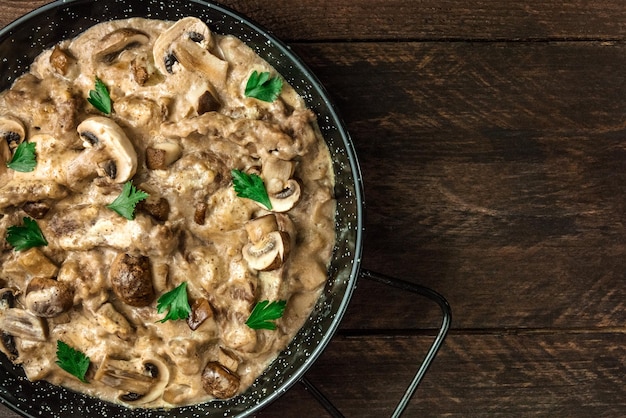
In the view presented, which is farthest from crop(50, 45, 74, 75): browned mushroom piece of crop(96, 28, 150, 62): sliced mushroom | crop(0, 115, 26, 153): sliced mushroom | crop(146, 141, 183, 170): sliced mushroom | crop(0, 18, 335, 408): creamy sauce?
crop(146, 141, 183, 170): sliced mushroom

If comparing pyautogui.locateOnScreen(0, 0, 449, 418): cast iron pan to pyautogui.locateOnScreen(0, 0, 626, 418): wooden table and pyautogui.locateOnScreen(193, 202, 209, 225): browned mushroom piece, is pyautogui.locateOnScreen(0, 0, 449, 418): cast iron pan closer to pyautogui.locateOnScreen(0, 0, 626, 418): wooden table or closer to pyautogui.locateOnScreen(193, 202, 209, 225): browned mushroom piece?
pyautogui.locateOnScreen(0, 0, 626, 418): wooden table

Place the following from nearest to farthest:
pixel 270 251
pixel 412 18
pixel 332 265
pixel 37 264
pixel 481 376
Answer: pixel 270 251 → pixel 37 264 → pixel 332 265 → pixel 412 18 → pixel 481 376

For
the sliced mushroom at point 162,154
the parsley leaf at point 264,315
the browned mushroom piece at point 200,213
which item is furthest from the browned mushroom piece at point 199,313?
the sliced mushroom at point 162,154

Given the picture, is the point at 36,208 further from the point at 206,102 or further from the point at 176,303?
the point at 206,102

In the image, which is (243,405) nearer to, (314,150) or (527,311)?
(314,150)

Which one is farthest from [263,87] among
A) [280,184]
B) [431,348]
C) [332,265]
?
[431,348]

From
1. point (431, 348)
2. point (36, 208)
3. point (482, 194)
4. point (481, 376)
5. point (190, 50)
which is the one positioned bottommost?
point (481, 376)
